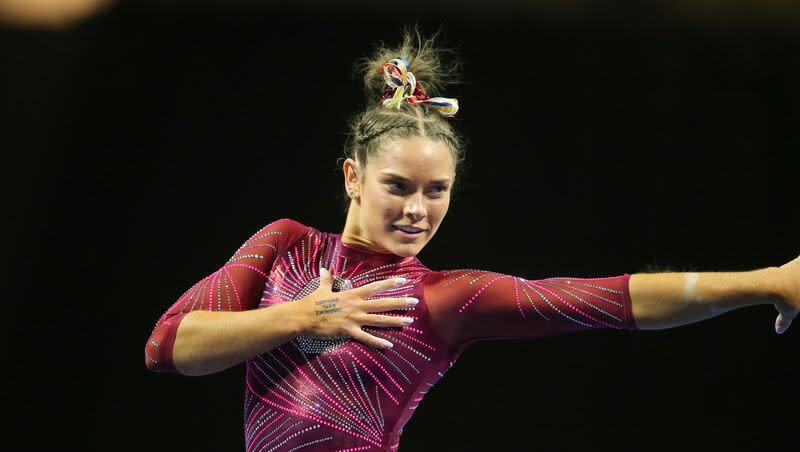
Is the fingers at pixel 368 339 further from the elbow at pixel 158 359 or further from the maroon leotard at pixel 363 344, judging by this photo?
the elbow at pixel 158 359

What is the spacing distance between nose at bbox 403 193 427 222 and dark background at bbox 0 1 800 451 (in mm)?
1284

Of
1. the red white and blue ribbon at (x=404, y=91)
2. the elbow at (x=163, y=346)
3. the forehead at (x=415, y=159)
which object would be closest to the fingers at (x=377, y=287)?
the forehead at (x=415, y=159)

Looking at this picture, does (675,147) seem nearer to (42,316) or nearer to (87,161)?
(87,161)

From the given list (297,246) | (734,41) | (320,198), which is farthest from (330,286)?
(734,41)

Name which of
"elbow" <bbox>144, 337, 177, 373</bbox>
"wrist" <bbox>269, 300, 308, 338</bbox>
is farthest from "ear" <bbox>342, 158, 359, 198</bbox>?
"elbow" <bbox>144, 337, 177, 373</bbox>

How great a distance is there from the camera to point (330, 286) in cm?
158

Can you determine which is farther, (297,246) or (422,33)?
(422,33)

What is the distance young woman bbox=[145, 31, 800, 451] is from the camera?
4.57ft

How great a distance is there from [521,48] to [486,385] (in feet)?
3.83

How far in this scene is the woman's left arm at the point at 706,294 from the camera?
4.40ft

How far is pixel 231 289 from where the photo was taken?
1.63 m

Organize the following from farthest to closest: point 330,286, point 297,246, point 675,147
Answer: point 675,147 → point 297,246 → point 330,286

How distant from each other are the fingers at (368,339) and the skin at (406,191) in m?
0.19

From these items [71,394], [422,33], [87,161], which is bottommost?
[71,394]
